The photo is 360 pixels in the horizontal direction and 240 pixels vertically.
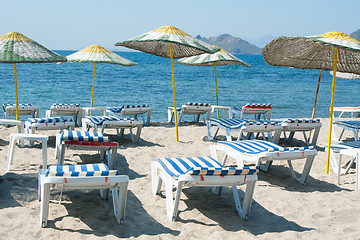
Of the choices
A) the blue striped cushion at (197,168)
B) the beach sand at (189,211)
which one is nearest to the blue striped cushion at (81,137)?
the beach sand at (189,211)

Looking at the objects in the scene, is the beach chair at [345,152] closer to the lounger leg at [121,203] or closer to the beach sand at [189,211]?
the beach sand at [189,211]

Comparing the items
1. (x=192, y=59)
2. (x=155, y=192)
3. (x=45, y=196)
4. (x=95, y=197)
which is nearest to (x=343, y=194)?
(x=155, y=192)

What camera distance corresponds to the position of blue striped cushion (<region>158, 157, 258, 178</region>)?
4223mm

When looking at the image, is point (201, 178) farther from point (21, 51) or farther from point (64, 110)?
point (64, 110)

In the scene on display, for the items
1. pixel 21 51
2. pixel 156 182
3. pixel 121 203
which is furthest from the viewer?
pixel 21 51

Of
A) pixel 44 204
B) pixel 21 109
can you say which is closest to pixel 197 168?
pixel 44 204

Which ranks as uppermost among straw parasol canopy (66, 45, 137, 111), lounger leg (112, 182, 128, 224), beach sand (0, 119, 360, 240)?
straw parasol canopy (66, 45, 137, 111)

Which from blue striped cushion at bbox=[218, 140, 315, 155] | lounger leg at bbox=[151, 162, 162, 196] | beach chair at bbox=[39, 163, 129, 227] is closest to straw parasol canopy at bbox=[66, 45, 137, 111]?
blue striped cushion at bbox=[218, 140, 315, 155]

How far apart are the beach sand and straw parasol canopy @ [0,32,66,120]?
160 cm

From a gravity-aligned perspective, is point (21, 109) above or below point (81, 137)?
below

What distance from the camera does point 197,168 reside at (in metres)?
4.20

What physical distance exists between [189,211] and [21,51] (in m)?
4.01

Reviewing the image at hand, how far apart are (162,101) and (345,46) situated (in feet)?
54.6

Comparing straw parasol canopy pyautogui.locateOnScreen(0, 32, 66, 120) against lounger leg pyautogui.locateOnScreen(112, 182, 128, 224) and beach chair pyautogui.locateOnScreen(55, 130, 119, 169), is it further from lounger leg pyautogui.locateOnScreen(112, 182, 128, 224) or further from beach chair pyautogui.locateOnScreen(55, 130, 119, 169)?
lounger leg pyautogui.locateOnScreen(112, 182, 128, 224)
